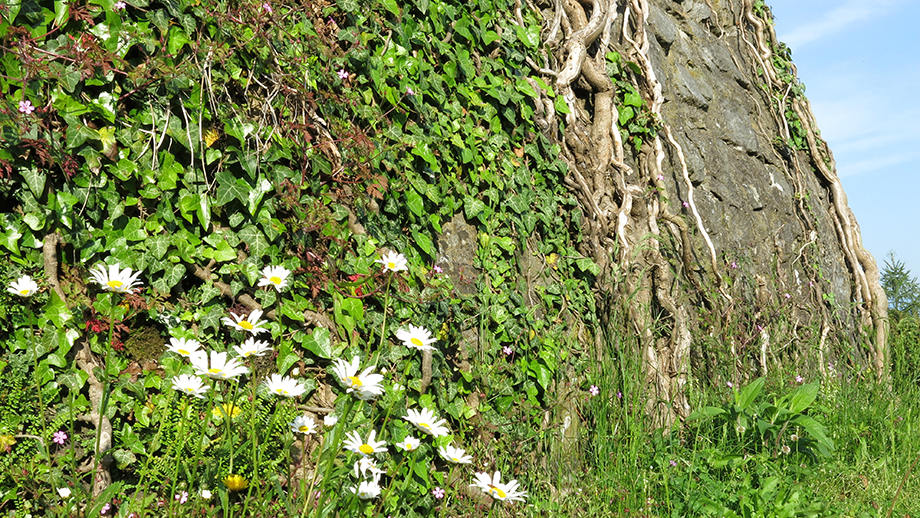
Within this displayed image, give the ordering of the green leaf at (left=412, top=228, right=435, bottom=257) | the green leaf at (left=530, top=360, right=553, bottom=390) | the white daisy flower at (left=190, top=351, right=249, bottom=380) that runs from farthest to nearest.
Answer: the green leaf at (left=530, top=360, right=553, bottom=390) < the green leaf at (left=412, top=228, right=435, bottom=257) < the white daisy flower at (left=190, top=351, right=249, bottom=380)

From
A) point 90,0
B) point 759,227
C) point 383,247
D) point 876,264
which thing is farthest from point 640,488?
point 876,264

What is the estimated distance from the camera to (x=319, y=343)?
2412mm

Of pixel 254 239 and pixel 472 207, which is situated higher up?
pixel 472 207

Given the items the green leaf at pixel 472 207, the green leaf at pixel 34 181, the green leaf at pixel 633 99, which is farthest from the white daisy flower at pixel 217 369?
the green leaf at pixel 633 99

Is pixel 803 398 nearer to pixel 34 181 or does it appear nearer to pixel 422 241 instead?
pixel 422 241

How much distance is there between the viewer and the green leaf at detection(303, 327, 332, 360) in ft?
7.88

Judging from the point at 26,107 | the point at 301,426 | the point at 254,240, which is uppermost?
the point at 301,426

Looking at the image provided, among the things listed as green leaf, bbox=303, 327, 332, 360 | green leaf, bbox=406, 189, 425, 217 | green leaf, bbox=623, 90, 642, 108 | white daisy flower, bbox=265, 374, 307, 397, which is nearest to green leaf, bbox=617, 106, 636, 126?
green leaf, bbox=623, 90, 642, 108

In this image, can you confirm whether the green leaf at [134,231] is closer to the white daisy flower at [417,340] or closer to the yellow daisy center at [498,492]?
the white daisy flower at [417,340]

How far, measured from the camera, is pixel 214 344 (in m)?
2.27

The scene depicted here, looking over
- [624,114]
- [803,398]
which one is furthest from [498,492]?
[624,114]

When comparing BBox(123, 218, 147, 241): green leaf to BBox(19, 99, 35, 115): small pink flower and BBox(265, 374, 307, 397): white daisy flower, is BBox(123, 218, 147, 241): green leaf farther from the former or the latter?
BBox(265, 374, 307, 397): white daisy flower

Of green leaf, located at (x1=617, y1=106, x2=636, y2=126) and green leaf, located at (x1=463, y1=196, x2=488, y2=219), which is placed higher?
green leaf, located at (x1=617, y1=106, x2=636, y2=126)

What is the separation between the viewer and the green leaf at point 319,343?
2.40m
